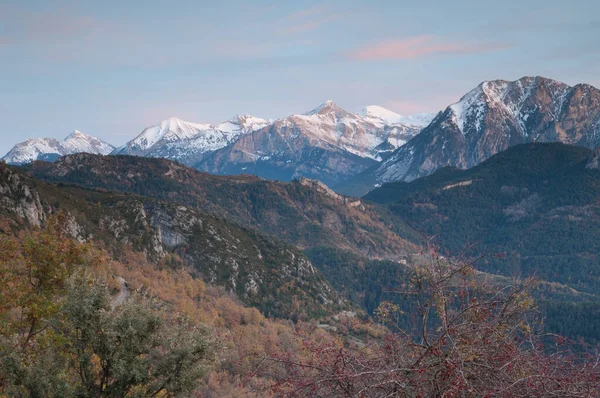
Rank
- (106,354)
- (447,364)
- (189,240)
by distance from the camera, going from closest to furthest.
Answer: (447,364), (106,354), (189,240)

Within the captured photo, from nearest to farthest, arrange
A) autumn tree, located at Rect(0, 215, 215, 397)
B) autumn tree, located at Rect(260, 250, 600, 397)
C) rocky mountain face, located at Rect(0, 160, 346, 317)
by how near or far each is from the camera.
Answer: autumn tree, located at Rect(260, 250, 600, 397)
autumn tree, located at Rect(0, 215, 215, 397)
rocky mountain face, located at Rect(0, 160, 346, 317)

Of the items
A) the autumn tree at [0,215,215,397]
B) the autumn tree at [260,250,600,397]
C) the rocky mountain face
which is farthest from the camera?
the rocky mountain face

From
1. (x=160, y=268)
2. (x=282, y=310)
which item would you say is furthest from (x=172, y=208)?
(x=282, y=310)

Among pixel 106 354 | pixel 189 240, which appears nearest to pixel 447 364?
pixel 106 354

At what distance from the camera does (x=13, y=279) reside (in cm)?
2945

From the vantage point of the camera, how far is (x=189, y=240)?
167875mm

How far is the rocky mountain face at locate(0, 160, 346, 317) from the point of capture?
389 feet

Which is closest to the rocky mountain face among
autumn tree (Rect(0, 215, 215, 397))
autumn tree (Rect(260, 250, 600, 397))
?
autumn tree (Rect(0, 215, 215, 397))

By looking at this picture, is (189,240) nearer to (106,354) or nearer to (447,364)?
(106,354)

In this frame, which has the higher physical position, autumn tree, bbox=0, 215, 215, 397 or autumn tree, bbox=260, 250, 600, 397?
autumn tree, bbox=260, 250, 600, 397

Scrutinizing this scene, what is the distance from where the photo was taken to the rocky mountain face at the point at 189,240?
11869 centimetres

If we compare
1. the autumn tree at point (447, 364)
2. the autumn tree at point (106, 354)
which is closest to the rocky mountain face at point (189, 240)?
the autumn tree at point (106, 354)

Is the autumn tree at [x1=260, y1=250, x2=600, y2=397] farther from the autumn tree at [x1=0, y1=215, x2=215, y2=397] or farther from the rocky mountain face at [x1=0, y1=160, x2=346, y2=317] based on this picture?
the rocky mountain face at [x1=0, y1=160, x2=346, y2=317]

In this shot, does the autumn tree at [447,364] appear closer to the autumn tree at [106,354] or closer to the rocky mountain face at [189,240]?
the autumn tree at [106,354]
